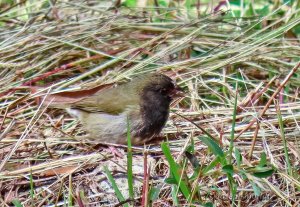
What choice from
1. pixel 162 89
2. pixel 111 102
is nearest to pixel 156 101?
pixel 162 89

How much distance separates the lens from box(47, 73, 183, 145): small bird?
5.09 meters

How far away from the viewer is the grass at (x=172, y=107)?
4066mm

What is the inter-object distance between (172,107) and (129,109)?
52 centimetres

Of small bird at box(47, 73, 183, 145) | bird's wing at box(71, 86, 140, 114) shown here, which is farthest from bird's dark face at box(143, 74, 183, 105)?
bird's wing at box(71, 86, 140, 114)

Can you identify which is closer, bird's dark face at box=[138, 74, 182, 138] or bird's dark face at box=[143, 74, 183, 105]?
bird's dark face at box=[138, 74, 182, 138]

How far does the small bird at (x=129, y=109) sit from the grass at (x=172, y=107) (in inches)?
4.1

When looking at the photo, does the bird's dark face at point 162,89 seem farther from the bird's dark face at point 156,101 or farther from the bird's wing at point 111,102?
the bird's wing at point 111,102

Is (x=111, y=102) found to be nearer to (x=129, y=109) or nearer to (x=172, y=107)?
(x=129, y=109)

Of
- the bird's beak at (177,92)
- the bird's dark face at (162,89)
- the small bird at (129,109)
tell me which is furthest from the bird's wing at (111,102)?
the bird's beak at (177,92)

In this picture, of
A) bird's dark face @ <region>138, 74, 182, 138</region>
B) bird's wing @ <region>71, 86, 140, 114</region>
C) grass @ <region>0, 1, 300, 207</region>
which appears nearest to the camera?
grass @ <region>0, 1, 300, 207</region>

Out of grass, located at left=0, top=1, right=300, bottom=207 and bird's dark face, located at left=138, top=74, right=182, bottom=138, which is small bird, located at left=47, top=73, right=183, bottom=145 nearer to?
bird's dark face, located at left=138, top=74, right=182, bottom=138

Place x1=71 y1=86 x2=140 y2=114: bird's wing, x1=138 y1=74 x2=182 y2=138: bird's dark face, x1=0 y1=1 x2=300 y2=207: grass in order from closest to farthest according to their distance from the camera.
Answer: x1=0 y1=1 x2=300 y2=207: grass → x1=138 y1=74 x2=182 y2=138: bird's dark face → x1=71 y1=86 x2=140 y2=114: bird's wing

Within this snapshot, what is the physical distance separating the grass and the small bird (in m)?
0.10

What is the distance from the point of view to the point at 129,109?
5164mm
